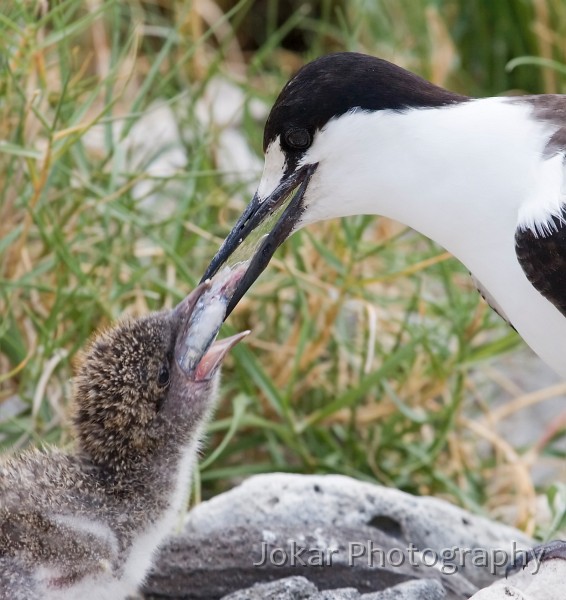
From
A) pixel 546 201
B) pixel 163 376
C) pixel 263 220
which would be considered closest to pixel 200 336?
pixel 163 376

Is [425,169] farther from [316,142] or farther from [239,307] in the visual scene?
[239,307]

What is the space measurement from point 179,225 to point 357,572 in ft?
4.17

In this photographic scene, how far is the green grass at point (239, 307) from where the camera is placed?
10.1 ft

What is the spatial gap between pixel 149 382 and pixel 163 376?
45 millimetres

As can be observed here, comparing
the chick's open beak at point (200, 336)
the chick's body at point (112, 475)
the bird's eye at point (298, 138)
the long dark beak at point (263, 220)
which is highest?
the bird's eye at point (298, 138)

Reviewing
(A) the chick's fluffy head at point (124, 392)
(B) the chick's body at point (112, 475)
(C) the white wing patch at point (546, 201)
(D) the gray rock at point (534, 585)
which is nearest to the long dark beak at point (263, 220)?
(B) the chick's body at point (112, 475)

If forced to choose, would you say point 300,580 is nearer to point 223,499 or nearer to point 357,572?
point 357,572

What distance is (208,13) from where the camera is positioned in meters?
5.47

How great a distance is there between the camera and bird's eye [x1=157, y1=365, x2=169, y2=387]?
2.34 metres

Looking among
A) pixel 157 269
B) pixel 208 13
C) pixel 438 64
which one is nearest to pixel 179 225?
pixel 157 269

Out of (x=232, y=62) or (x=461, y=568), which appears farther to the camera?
(x=232, y=62)

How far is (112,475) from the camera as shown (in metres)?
2.27

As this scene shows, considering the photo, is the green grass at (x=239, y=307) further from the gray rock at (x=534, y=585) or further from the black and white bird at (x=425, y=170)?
the black and white bird at (x=425, y=170)

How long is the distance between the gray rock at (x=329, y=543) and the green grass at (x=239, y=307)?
241mm
